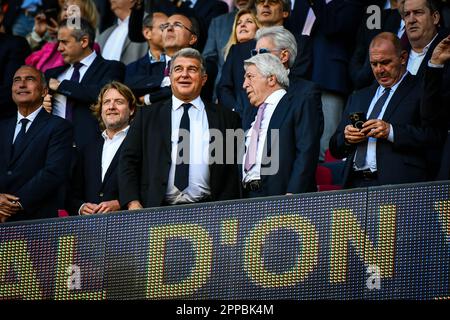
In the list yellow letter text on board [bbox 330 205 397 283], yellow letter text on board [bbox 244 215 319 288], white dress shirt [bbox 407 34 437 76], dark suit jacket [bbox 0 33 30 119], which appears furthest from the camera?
dark suit jacket [bbox 0 33 30 119]

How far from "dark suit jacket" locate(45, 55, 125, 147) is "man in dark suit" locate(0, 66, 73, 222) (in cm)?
80

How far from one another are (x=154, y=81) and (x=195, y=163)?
2210 mm

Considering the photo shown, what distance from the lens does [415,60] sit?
1172 cm

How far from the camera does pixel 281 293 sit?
9.28m

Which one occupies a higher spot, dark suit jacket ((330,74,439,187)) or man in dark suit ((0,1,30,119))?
man in dark suit ((0,1,30,119))

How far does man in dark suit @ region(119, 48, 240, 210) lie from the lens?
35.2ft

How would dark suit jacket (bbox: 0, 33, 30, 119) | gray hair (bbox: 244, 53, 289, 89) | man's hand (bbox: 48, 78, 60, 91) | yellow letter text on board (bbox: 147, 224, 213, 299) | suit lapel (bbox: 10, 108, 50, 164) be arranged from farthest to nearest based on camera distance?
1. dark suit jacket (bbox: 0, 33, 30, 119)
2. man's hand (bbox: 48, 78, 60, 91)
3. suit lapel (bbox: 10, 108, 50, 164)
4. gray hair (bbox: 244, 53, 289, 89)
5. yellow letter text on board (bbox: 147, 224, 213, 299)

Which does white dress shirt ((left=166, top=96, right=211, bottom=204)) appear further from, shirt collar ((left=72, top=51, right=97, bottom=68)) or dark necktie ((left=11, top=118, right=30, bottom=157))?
shirt collar ((left=72, top=51, right=97, bottom=68))

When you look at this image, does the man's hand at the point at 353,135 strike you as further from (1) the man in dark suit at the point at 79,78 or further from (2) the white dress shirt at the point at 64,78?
(2) the white dress shirt at the point at 64,78

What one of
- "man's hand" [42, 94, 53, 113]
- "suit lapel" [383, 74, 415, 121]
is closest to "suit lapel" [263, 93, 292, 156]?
"suit lapel" [383, 74, 415, 121]

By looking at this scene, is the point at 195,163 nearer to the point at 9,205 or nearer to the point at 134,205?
the point at 134,205

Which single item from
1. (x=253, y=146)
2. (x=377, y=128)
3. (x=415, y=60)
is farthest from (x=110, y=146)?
(x=415, y=60)

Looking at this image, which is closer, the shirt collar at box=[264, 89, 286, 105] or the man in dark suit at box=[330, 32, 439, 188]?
the man in dark suit at box=[330, 32, 439, 188]

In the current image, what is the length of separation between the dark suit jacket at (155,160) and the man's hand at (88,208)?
388 millimetres
